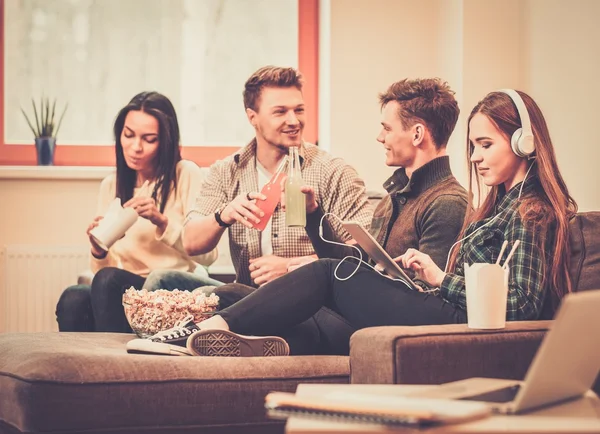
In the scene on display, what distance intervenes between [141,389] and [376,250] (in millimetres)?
667

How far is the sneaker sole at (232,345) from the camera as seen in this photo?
2293 millimetres

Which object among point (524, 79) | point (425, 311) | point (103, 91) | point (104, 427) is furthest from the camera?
point (103, 91)

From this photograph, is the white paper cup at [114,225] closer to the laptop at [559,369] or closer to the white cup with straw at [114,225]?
the white cup with straw at [114,225]

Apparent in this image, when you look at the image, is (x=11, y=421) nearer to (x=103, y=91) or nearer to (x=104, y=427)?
(x=104, y=427)

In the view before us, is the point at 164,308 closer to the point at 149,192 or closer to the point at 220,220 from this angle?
the point at 220,220

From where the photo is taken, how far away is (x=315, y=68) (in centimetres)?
466

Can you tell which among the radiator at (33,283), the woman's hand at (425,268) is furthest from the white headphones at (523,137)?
the radiator at (33,283)

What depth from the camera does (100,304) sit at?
3326 mm

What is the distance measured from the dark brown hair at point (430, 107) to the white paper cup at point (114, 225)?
1094 mm

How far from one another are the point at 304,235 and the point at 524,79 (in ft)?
4.51

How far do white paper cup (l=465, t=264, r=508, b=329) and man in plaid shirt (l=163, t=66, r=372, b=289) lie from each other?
1.16m

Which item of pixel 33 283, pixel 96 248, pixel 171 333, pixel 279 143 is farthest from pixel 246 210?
pixel 33 283

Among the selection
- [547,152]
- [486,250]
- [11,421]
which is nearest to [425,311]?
[486,250]

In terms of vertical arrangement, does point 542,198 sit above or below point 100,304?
above
